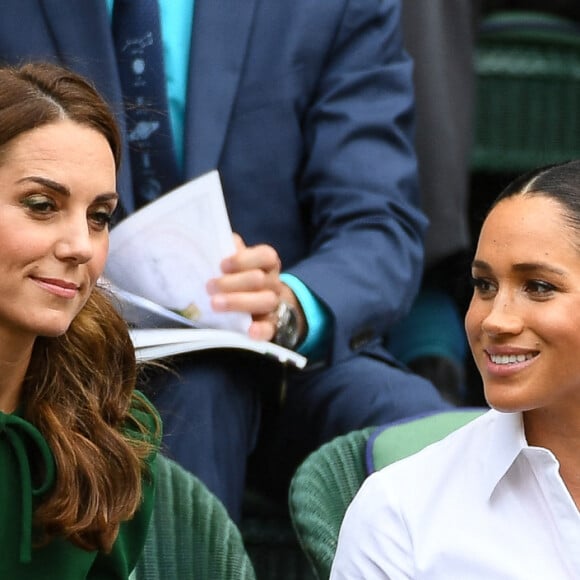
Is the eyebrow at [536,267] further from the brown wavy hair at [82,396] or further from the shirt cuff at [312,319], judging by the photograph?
the shirt cuff at [312,319]

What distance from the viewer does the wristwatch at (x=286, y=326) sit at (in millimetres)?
3223

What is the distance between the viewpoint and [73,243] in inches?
93.6

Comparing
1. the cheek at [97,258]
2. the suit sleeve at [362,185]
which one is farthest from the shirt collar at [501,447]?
the suit sleeve at [362,185]

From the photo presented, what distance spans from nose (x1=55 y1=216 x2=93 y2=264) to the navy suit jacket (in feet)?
2.69

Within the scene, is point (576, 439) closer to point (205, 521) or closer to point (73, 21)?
point (205, 521)

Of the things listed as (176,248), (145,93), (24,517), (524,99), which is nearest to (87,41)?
(145,93)

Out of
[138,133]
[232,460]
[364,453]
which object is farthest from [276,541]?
[138,133]

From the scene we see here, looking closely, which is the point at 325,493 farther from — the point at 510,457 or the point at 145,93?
the point at 145,93

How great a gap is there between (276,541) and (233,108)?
0.95m

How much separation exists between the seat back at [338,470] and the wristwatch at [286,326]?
331 mm

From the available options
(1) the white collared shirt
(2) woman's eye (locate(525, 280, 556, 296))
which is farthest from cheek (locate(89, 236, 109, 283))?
(2) woman's eye (locate(525, 280, 556, 296))

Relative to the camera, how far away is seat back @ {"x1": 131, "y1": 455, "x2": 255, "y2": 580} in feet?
8.68

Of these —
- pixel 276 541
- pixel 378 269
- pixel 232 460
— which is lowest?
pixel 276 541

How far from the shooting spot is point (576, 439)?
2.47m
